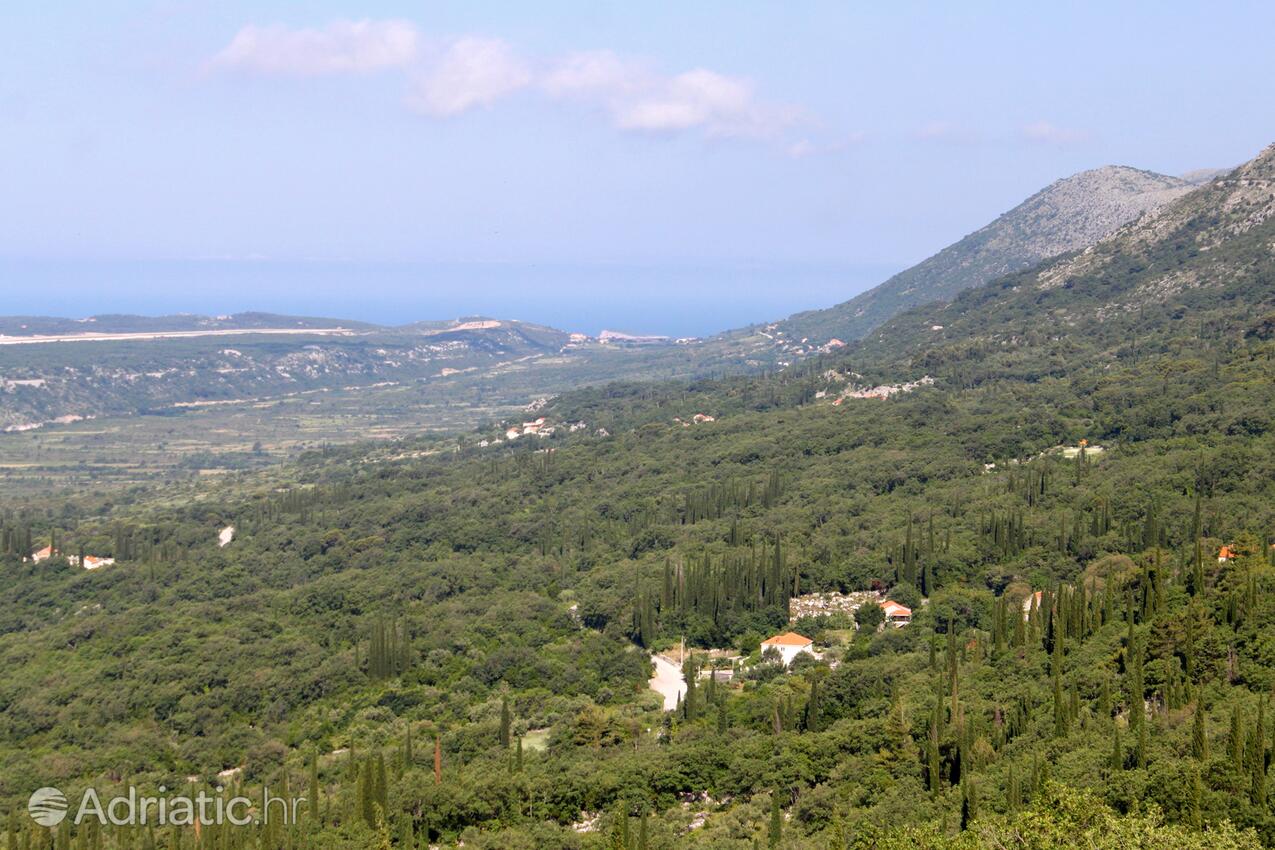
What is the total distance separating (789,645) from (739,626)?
12.2 ft

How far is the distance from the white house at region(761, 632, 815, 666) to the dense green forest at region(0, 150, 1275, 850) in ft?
3.27

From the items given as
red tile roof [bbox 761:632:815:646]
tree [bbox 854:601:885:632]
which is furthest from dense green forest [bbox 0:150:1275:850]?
tree [bbox 854:601:885:632]

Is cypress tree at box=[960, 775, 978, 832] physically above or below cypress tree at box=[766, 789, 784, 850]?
above

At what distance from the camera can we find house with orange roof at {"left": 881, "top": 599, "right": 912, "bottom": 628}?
2331 inches

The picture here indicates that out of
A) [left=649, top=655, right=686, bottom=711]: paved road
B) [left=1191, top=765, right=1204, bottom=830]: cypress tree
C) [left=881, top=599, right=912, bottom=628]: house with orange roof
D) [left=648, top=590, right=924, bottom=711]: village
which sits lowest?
[left=649, top=655, right=686, bottom=711]: paved road

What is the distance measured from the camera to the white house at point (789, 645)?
56716 millimetres

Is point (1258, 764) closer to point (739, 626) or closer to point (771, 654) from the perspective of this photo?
point (771, 654)

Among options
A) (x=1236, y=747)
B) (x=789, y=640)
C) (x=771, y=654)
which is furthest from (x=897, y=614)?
(x=1236, y=747)

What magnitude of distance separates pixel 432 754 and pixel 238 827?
31.3 feet

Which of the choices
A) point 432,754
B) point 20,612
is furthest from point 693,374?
point 432,754

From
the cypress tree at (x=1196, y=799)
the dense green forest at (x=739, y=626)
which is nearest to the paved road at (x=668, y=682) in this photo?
the dense green forest at (x=739, y=626)

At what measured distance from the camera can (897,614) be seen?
59.8m

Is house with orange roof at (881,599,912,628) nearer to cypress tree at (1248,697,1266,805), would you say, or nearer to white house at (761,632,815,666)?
white house at (761,632,815,666)

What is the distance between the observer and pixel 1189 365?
93750mm
